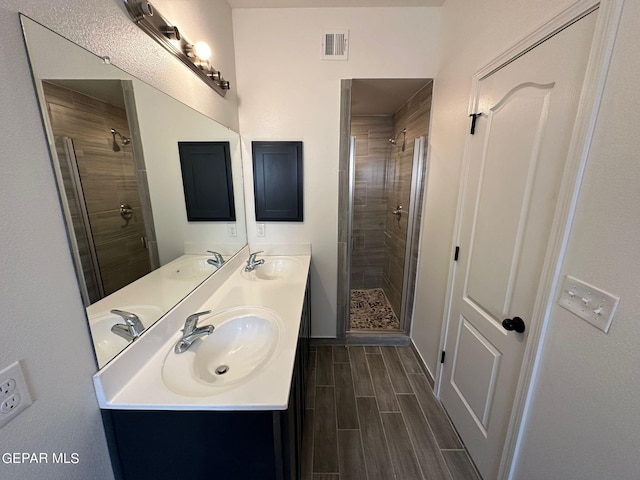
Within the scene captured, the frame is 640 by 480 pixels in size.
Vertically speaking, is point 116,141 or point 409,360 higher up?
point 116,141

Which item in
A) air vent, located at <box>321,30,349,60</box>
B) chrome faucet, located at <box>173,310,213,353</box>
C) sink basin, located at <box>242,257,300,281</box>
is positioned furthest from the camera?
sink basin, located at <box>242,257,300,281</box>

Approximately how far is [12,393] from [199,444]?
501 mm

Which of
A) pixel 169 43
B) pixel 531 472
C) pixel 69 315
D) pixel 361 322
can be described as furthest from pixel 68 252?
pixel 361 322

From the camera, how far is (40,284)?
0.58 m

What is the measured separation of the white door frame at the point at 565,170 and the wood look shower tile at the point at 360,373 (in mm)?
885

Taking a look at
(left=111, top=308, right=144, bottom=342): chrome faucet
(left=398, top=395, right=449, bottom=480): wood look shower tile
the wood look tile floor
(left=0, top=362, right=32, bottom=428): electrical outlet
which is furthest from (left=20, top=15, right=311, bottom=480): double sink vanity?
(left=398, top=395, right=449, bottom=480): wood look shower tile

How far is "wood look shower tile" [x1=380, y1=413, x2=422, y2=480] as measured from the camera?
53.1 inches

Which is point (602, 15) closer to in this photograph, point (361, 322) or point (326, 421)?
point (326, 421)

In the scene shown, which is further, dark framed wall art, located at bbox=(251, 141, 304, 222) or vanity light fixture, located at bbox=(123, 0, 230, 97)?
dark framed wall art, located at bbox=(251, 141, 304, 222)

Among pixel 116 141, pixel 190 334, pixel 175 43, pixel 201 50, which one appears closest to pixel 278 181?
pixel 201 50

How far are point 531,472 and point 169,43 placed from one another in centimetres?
243

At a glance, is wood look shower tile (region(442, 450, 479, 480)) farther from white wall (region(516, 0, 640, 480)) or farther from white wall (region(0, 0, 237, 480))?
white wall (region(0, 0, 237, 480))

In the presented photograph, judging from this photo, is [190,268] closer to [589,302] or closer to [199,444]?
[199,444]

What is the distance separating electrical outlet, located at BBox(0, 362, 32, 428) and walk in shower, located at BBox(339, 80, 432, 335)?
1933 millimetres
